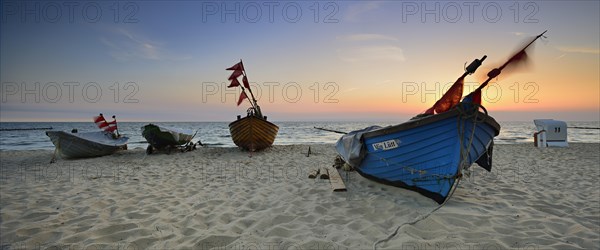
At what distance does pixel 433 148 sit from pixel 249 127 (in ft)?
30.3

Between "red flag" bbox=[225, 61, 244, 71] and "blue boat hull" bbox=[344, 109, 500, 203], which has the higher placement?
"red flag" bbox=[225, 61, 244, 71]

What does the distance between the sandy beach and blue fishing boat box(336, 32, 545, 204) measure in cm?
36

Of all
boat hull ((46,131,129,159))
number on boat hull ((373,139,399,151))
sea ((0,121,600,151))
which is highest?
number on boat hull ((373,139,399,151))

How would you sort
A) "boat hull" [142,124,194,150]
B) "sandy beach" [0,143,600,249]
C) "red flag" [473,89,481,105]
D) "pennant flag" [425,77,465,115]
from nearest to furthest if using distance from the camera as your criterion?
"sandy beach" [0,143,600,249], "red flag" [473,89,481,105], "pennant flag" [425,77,465,115], "boat hull" [142,124,194,150]

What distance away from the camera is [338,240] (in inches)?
134

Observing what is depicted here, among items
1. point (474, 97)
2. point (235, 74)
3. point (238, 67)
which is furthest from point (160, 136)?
point (474, 97)

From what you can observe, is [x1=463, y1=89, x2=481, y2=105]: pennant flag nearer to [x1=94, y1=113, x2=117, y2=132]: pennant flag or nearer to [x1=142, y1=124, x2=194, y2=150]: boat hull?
[x1=142, y1=124, x2=194, y2=150]: boat hull

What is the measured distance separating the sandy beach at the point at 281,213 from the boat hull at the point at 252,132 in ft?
17.7

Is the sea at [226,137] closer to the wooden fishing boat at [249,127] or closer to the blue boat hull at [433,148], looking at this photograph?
the blue boat hull at [433,148]

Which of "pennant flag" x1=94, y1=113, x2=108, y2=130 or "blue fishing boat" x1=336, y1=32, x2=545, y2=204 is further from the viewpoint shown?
"pennant flag" x1=94, y1=113, x2=108, y2=130

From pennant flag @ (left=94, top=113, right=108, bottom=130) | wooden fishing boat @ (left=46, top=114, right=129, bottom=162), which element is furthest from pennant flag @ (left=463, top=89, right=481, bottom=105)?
pennant flag @ (left=94, top=113, right=108, bottom=130)

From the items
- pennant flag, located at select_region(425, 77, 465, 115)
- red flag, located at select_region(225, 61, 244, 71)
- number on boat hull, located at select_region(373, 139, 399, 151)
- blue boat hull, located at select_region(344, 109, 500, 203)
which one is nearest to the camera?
blue boat hull, located at select_region(344, 109, 500, 203)

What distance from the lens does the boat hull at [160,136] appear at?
11863 millimetres

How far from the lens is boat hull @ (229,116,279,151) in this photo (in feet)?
41.5
